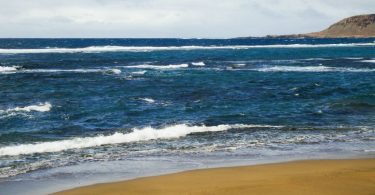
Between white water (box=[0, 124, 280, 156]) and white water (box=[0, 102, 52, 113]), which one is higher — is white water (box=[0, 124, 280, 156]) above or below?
above

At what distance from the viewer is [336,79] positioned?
1608 inches

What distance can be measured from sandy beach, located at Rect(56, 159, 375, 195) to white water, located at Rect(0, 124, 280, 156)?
18.1 ft

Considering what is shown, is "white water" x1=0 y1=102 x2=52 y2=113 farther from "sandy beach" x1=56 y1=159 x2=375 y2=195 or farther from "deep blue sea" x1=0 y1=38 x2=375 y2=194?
"sandy beach" x1=56 y1=159 x2=375 y2=195

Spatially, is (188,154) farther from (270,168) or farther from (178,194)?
(178,194)

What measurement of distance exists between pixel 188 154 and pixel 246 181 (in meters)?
3.90

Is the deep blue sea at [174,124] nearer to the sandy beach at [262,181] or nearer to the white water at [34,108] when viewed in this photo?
the white water at [34,108]

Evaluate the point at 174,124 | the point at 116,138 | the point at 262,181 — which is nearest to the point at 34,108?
the point at 174,124

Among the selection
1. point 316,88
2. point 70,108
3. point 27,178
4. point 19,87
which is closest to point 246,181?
point 27,178

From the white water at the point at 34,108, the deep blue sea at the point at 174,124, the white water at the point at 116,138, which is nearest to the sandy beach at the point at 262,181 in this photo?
the deep blue sea at the point at 174,124

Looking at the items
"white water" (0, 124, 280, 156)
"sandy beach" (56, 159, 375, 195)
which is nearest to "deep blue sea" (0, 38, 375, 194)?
"white water" (0, 124, 280, 156)

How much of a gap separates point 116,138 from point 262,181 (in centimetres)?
780

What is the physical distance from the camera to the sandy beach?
422 inches

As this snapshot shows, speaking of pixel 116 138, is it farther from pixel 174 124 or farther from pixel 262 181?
pixel 262 181

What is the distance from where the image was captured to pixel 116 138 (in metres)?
18.2
